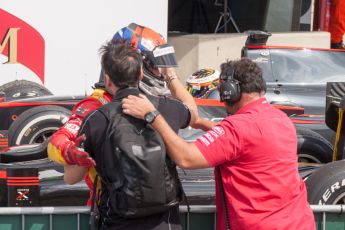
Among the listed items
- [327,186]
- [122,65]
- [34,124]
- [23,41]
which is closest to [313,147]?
[327,186]

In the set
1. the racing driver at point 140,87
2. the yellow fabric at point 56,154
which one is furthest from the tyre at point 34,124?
the yellow fabric at point 56,154

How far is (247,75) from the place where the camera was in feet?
11.7

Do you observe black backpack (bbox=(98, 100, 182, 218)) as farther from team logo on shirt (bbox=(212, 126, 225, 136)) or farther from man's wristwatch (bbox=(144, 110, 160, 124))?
team logo on shirt (bbox=(212, 126, 225, 136))

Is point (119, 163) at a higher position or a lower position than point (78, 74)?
higher

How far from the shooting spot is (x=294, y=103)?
31.3 feet

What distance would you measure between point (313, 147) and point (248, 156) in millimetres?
3279

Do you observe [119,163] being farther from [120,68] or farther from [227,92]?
[227,92]

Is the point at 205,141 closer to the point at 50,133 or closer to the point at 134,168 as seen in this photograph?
the point at 134,168

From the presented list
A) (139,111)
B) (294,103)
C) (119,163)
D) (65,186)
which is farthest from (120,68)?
(294,103)

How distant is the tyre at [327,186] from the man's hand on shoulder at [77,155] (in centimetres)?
160

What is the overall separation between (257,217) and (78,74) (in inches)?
334

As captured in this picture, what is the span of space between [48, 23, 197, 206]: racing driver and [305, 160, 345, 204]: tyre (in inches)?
37.2

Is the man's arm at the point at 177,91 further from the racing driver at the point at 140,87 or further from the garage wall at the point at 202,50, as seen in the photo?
the garage wall at the point at 202,50

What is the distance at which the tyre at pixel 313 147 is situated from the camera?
21.8 feet
